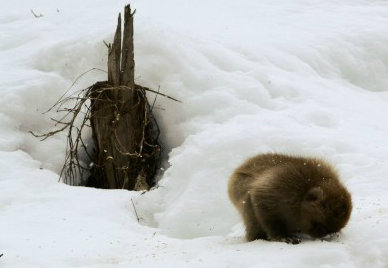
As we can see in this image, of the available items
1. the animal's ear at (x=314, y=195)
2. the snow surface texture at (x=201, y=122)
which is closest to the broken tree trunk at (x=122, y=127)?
the snow surface texture at (x=201, y=122)

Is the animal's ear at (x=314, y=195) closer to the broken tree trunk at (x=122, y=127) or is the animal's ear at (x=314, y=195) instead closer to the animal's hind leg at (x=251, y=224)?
the animal's hind leg at (x=251, y=224)

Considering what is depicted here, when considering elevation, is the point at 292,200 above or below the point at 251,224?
above

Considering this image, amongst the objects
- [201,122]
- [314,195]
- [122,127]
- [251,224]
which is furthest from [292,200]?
[122,127]

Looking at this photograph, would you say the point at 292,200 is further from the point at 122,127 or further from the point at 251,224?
the point at 122,127

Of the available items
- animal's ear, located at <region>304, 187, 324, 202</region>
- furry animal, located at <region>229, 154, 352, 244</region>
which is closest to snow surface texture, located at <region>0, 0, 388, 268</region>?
furry animal, located at <region>229, 154, 352, 244</region>

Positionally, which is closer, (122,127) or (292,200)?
(292,200)

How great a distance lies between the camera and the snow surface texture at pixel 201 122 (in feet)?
13.3

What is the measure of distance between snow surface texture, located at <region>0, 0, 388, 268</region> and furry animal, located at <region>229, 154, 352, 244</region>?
0.53 feet

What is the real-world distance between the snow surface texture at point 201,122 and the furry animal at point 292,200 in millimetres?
162

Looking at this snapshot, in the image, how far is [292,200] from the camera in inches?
152

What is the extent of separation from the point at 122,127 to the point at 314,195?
3418 mm

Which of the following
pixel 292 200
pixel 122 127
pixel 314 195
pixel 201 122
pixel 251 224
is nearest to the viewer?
pixel 314 195

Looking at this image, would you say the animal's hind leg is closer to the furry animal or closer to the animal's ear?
the furry animal

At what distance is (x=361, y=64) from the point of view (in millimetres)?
8805
